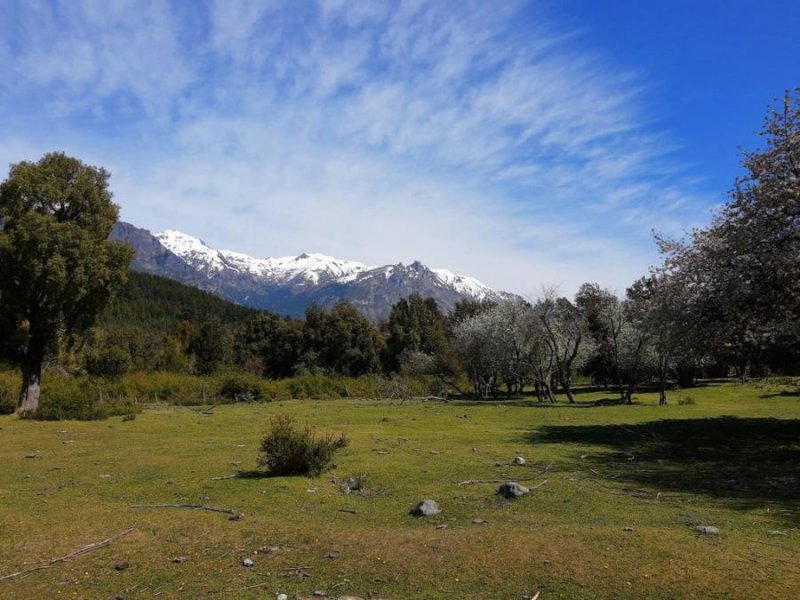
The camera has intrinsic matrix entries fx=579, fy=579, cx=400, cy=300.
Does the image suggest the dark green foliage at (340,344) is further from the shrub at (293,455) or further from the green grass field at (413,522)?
the shrub at (293,455)

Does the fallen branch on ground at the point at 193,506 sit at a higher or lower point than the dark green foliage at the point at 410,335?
lower

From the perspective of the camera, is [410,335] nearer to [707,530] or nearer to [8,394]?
[8,394]

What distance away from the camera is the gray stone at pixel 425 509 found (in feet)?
32.0

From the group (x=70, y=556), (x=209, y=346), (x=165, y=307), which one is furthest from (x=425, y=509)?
(x=165, y=307)

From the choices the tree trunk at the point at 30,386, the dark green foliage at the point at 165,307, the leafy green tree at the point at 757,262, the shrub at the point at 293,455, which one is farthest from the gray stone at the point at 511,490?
the dark green foliage at the point at 165,307

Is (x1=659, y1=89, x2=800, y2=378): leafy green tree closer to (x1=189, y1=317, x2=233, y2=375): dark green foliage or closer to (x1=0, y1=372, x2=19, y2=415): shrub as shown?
(x1=0, y1=372, x2=19, y2=415): shrub

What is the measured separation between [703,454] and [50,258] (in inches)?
1108

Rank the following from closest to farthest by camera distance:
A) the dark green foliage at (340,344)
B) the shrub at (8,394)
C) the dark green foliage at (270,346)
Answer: the shrub at (8,394) < the dark green foliage at (340,344) < the dark green foliage at (270,346)

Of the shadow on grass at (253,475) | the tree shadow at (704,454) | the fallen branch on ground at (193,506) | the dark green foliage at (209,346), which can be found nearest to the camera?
the fallen branch on ground at (193,506)

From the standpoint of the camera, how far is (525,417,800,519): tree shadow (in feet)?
41.0

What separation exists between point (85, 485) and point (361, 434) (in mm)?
10818

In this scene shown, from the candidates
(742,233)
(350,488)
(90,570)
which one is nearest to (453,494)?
(350,488)

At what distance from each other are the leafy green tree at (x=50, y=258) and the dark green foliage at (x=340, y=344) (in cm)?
4638

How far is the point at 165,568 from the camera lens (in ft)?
23.6
